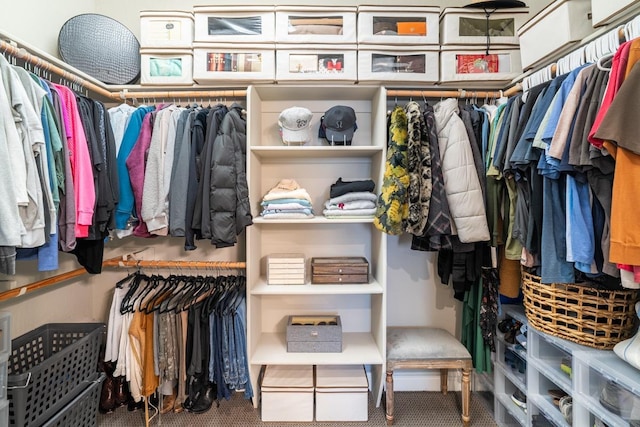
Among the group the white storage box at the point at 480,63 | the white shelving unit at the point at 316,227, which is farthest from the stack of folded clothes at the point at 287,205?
the white storage box at the point at 480,63

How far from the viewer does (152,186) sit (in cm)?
162

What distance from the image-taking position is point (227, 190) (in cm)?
158

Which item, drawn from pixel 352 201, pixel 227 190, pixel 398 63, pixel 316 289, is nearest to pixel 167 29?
pixel 227 190

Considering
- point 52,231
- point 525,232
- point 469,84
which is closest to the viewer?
point 52,231

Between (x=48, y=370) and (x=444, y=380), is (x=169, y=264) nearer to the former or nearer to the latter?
(x=48, y=370)

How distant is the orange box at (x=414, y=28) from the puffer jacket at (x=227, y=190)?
42.2 inches

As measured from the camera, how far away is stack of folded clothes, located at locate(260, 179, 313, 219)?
71.9 inches

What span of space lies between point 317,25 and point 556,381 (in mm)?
2086

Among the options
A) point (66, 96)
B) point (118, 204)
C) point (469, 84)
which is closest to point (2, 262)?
point (118, 204)

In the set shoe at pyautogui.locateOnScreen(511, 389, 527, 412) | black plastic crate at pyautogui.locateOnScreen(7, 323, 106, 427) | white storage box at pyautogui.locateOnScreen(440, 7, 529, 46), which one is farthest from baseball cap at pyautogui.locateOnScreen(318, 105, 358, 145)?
shoe at pyautogui.locateOnScreen(511, 389, 527, 412)

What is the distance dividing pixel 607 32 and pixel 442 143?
72 centimetres

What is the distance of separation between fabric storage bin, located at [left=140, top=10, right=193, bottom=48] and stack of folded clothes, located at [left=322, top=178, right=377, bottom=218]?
1197mm

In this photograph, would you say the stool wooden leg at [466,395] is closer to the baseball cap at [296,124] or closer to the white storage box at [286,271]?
the white storage box at [286,271]

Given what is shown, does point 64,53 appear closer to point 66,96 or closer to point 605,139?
point 66,96
